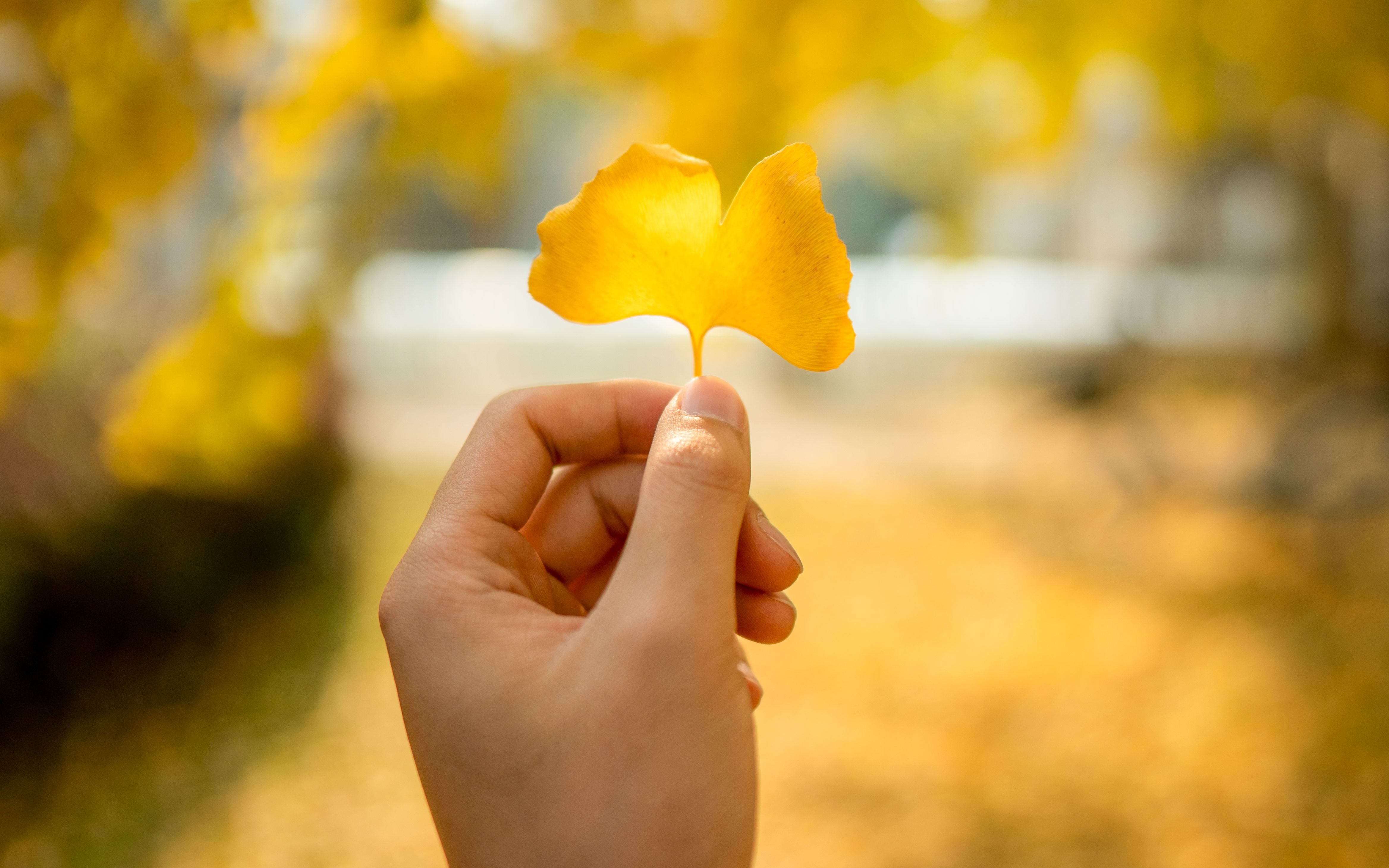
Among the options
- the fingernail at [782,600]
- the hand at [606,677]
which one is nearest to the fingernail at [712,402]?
the hand at [606,677]

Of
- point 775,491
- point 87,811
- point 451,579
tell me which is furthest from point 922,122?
point 87,811

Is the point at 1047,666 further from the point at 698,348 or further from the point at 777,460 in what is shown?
the point at 698,348

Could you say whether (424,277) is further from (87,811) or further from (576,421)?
(576,421)

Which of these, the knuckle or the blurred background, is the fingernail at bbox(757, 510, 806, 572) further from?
the blurred background

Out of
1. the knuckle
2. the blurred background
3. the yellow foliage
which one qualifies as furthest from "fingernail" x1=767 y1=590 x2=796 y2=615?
the yellow foliage

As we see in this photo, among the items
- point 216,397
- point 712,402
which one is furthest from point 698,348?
point 216,397

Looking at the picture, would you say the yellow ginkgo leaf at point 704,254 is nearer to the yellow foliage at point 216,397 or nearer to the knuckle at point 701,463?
the knuckle at point 701,463
